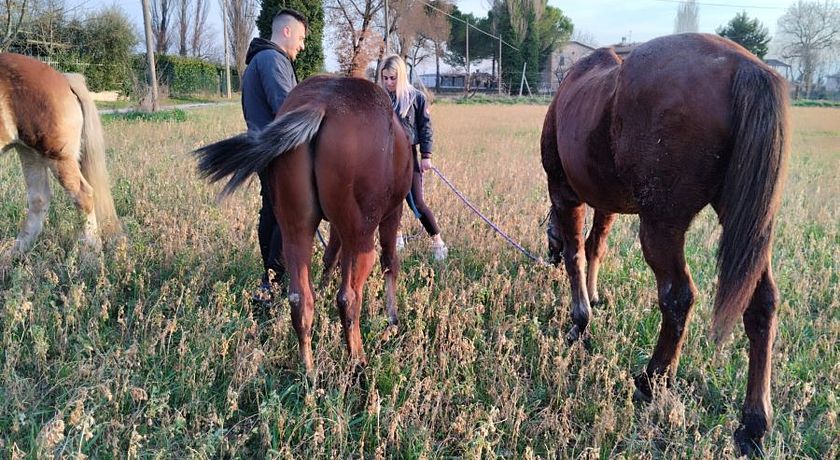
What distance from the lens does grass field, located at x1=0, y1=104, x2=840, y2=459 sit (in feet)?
7.44

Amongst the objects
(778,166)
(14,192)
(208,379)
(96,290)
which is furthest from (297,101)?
(14,192)

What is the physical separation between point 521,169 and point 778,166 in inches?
241

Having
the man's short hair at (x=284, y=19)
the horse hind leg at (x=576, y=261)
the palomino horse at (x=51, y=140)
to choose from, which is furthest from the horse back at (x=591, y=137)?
the palomino horse at (x=51, y=140)

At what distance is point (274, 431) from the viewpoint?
2320 millimetres

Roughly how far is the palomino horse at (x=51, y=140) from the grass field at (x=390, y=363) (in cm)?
24

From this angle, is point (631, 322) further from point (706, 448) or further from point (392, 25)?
point (392, 25)

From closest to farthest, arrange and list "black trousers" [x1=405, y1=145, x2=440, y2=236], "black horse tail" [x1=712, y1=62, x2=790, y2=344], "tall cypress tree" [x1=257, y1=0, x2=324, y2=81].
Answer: "black horse tail" [x1=712, y1=62, x2=790, y2=344] < "black trousers" [x1=405, y1=145, x2=440, y2=236] < "tall cypress tree" [x1=257, y1=0, x2=324, y2=81]

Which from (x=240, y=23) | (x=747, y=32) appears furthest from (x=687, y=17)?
(x=240, y=23)

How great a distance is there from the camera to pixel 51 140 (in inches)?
173

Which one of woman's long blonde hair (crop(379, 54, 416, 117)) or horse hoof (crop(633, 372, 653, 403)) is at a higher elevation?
woman's long blonde hair (crop(379, 54, 416, 117))

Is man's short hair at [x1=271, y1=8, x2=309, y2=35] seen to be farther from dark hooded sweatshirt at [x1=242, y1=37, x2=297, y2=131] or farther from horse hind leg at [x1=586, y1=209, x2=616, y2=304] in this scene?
horse hind leg at [x1=586, y1=209, x2=616, y2=304]

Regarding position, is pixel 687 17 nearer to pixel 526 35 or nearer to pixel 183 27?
pixel 526 35

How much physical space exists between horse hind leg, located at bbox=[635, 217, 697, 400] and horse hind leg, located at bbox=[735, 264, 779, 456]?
10.3 inches

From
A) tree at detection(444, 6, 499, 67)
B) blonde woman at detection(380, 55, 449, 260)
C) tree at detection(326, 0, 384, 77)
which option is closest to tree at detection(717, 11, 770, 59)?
tree at detection(444, 6, 499, 67)
